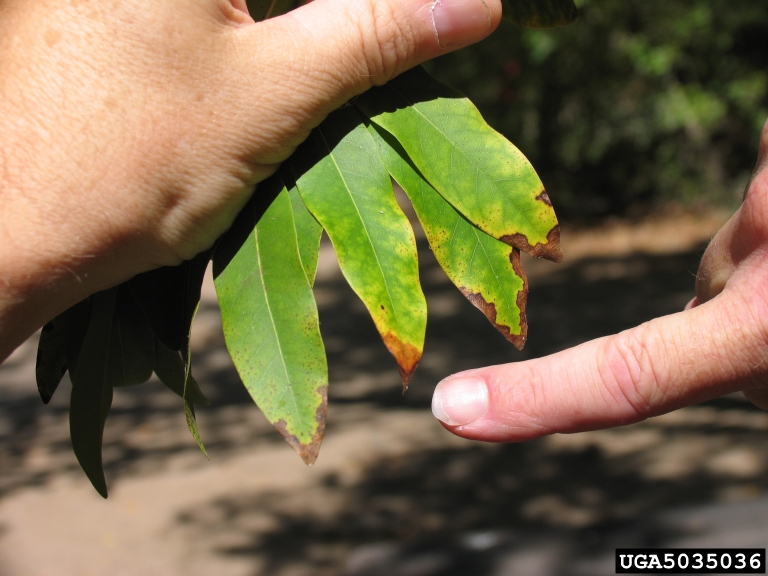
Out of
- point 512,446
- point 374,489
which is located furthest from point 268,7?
point 512,446

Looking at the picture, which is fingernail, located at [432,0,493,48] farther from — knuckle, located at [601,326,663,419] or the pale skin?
knuckle, located at [601,326,663,419]

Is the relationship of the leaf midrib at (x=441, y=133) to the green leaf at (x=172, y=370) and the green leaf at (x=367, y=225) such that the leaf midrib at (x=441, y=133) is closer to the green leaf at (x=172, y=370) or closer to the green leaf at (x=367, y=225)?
the green leaf at (x=367, y=225)

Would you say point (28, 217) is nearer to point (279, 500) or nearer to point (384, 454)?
point (279, 500)

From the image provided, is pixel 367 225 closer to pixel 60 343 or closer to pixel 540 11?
pixel 540 11

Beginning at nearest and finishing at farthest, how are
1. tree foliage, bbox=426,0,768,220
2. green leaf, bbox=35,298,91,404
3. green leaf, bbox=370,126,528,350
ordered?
green leaf, bbox=370,126,528,350
green leaf, bbox=35,298,91,404
tree foliage, bbox=426,0,768,220

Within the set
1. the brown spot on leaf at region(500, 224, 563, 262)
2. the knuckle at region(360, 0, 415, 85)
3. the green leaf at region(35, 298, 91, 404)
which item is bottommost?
the green leaf at region(35, 298, 91, 404)

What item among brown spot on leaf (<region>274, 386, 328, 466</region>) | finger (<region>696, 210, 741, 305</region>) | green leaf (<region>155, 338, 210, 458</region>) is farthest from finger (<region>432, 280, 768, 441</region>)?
green leaf (<region>155, 338, 210, 458</region>)
